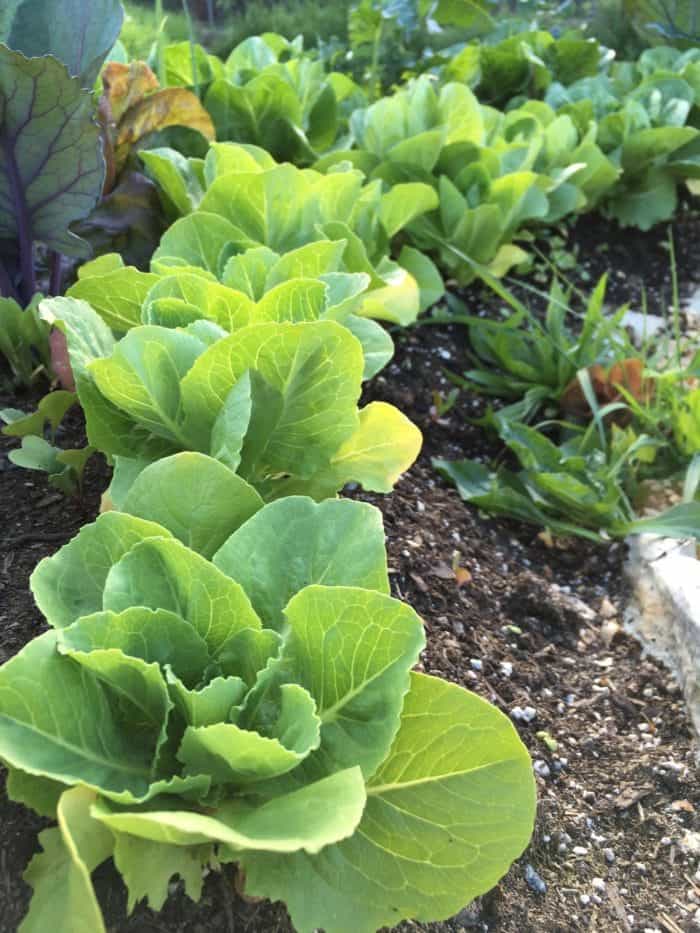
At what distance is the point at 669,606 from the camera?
176cm

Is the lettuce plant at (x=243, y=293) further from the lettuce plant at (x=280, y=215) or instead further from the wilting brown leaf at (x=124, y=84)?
the wilting brown leaf at (x=124, y=84)

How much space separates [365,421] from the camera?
1383 millimetres

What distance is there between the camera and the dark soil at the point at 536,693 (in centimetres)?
115

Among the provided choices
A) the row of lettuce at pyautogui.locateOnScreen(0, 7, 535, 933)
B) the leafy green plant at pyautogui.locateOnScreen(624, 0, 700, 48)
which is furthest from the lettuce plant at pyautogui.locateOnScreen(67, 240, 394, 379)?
the leafy green plant at pyautogui.locateOnScreen(624, 0, 700, 48)

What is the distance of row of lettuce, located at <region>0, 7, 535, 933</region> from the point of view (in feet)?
2.69

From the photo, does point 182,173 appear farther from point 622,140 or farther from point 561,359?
point 622,140

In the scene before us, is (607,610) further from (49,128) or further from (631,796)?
(49,128)

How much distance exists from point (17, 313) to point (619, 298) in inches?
78.1

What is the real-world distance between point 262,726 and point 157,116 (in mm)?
1500

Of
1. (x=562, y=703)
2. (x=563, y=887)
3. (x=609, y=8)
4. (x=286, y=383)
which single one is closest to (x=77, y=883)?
(x=286, y=383)

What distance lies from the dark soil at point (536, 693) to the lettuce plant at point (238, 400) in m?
0.27

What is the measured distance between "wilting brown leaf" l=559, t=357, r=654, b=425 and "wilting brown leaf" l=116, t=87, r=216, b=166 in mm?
1061

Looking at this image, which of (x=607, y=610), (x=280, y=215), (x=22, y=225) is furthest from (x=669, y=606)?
(x=22, y=225)

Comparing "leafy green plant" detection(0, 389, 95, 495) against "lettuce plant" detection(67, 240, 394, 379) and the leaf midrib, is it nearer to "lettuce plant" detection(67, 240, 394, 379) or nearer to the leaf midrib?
"lettuce plant" detection(67, 240, 394, 379)
